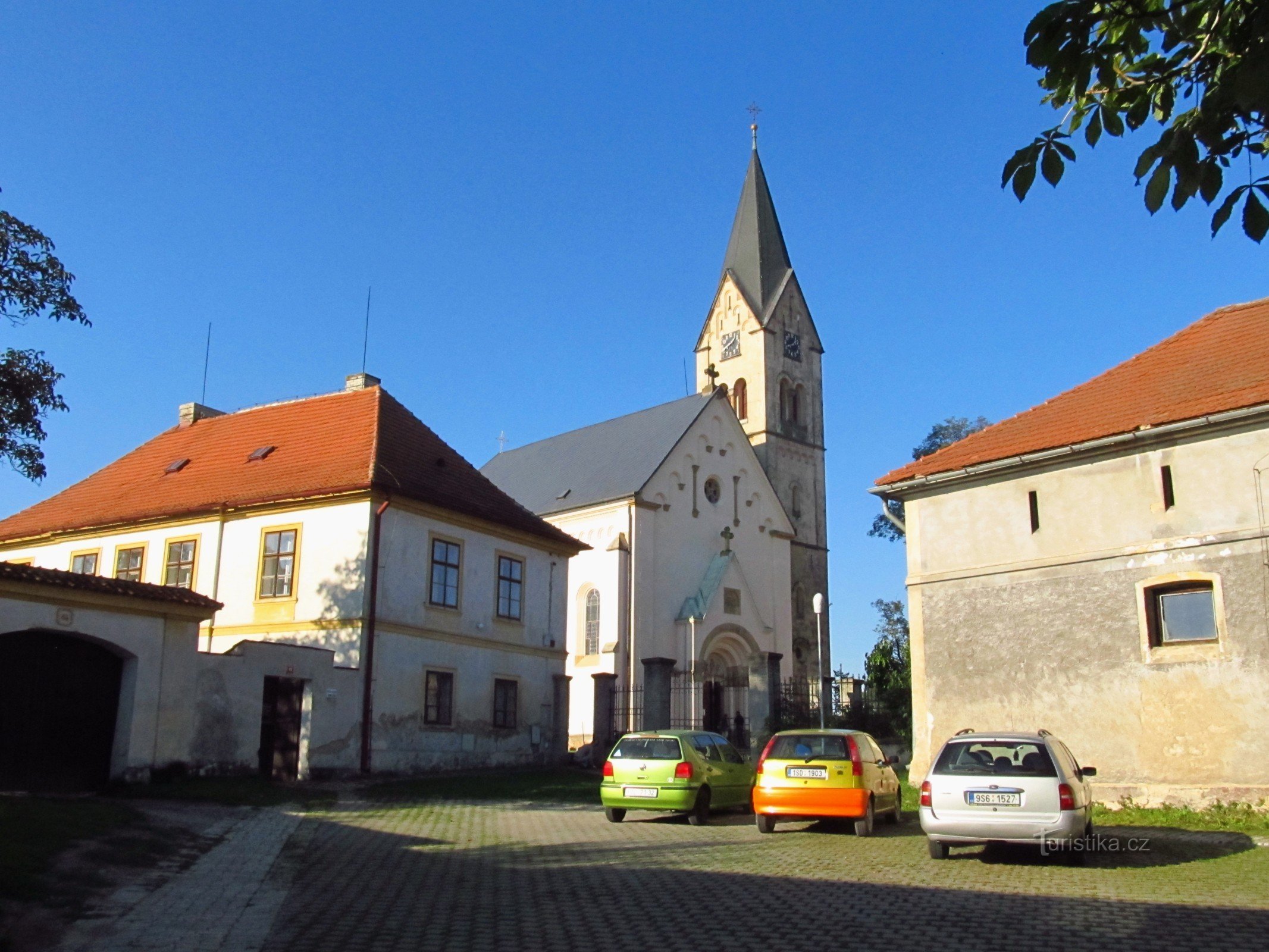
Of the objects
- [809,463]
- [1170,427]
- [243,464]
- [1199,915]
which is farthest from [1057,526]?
[809,463]

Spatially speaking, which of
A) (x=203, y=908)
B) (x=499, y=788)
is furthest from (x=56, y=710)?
(x=203, y=908)

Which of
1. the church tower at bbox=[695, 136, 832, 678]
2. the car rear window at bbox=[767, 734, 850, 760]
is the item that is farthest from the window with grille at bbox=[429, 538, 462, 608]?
the church tower at bbox=[695, 136, 832, 678]

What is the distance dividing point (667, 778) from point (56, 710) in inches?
362

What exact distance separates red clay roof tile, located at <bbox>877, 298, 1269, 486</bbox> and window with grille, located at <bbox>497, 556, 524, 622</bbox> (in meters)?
10.7

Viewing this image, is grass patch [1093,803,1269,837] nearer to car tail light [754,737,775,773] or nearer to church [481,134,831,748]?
car tail light [754,737,775,773]

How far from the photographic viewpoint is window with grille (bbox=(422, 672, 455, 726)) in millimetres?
25234

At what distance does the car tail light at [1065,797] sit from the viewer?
38.5 ft

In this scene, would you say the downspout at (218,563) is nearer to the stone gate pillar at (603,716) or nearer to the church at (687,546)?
the stone gate pillar at (603,716)

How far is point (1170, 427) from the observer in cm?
1711

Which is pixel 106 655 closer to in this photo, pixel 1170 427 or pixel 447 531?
pixel 447 531

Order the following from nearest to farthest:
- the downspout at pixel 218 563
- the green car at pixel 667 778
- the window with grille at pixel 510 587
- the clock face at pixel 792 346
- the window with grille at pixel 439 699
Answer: the green car at pixel 667 778, the window with grille at pixel 439 699, the downspout at pixel 218 563, the window with grille at pixel 510 587, the clock face at pixel 792 346

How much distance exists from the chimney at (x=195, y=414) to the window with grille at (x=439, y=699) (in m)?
12.2

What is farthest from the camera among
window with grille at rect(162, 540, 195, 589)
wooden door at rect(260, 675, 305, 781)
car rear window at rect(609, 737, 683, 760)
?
window with grille at rect(162, 540, 195, 589)

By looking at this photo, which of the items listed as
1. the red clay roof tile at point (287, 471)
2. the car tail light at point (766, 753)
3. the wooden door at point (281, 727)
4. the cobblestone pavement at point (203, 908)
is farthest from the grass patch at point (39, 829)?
the red clay roof tile at point (287, 471)
